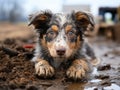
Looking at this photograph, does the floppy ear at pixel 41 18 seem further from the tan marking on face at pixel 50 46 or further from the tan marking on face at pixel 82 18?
the tan marking on face at pixel 82 18

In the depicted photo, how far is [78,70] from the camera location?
665 centimetres

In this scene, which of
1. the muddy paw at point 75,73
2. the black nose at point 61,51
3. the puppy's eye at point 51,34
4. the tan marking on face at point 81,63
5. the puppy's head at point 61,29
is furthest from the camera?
the tan marking on face at point 81,63

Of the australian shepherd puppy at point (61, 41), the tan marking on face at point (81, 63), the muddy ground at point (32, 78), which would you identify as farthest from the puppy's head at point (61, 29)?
the muddy ground at point (32, 78)

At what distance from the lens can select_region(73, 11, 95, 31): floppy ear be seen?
23.6 feet

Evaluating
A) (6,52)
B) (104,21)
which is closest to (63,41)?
(6,52)

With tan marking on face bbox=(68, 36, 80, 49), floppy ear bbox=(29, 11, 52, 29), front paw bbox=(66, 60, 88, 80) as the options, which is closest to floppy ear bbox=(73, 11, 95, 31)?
tan marking on face bbox=(68, 36, 80, 49)

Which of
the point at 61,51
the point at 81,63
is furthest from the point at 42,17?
the point at 61,51

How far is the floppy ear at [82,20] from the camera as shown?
7.18m

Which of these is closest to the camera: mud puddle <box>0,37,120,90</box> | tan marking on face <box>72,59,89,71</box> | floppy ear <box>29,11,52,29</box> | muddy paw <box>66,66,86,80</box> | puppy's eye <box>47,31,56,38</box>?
mud puddle <box>0,37,120,90</box>

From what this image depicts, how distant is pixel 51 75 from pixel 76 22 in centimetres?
122

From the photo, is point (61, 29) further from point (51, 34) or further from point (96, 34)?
point (96, 34)

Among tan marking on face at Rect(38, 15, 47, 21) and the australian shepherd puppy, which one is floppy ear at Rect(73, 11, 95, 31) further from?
tan marking on face at Rect(38, 15, 47, 21)

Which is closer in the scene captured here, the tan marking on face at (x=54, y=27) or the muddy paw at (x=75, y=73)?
the muddy paw at (x=75, y=73)

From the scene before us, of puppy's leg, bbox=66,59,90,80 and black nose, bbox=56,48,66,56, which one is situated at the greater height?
black nose, bbox=56,48,66,56
